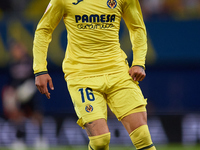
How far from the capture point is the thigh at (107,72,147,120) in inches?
171

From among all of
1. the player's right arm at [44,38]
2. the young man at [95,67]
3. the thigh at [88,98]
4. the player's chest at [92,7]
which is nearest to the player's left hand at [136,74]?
the young man at [95,67]

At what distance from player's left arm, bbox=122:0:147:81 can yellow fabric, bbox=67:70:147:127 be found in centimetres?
12

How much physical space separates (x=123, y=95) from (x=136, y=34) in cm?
68

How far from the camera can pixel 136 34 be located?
4.66m

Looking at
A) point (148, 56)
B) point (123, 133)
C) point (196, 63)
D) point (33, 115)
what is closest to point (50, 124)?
point (33, 115)

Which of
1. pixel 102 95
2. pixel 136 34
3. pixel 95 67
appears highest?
pixel 136 34

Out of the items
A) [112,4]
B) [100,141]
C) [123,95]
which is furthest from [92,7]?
[100,141]

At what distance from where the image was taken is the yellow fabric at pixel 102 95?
4.31m

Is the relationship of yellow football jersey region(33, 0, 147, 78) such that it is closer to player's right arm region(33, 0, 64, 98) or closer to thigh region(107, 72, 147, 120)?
player's right arm region(33, 0, 64, 98)

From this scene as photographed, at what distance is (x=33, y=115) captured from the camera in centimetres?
802

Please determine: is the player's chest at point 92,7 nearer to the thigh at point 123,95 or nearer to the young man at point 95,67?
the young man at point 95,67

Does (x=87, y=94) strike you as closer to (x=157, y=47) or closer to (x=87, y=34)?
(x=87, y=34)

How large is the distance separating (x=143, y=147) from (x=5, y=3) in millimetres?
8091

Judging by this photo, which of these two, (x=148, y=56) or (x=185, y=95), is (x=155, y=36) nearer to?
(x=148, y=56)
